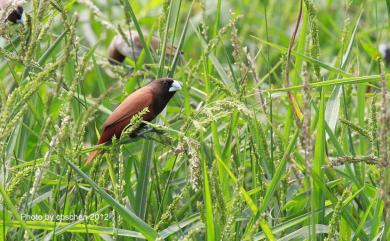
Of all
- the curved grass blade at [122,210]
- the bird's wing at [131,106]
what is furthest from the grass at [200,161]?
the bird's wing at [131,106]

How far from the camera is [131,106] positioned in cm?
254

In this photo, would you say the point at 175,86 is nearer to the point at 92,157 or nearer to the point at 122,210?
the point at 92,157

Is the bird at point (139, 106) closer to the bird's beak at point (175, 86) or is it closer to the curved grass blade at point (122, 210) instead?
the bird's beak at point (175, 86)

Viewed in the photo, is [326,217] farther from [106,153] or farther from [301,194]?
[106,153]

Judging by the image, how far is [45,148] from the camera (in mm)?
3078

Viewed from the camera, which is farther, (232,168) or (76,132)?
(232,168)

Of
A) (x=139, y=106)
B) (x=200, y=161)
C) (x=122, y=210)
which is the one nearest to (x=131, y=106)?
(x=139, y=106)

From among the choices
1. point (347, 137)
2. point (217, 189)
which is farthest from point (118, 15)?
point (217, 189)

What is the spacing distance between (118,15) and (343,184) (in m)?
3.47

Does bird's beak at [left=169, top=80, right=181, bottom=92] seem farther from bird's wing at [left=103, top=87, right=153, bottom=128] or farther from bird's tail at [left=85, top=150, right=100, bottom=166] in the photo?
bird's tail at [left=85, top=150, right=100, bottom=166]

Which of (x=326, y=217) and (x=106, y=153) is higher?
(x=106, y=153)

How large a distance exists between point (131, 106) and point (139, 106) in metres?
0.02

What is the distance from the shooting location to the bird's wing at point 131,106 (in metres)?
2.50

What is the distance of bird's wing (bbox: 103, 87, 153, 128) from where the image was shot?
8.20 ft
